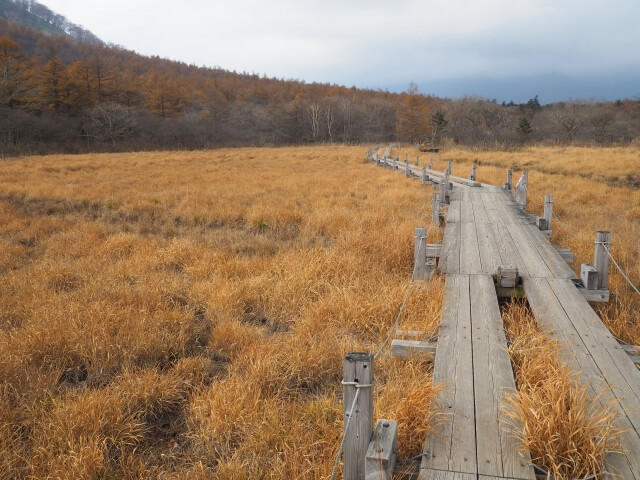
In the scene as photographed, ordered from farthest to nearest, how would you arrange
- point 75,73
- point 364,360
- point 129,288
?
point 75,73, point 129,288, point 364,360

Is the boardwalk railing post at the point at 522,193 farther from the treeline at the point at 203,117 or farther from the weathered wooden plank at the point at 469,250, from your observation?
the treeline at the point at 203,117

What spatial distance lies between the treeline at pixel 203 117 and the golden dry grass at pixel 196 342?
32892mm

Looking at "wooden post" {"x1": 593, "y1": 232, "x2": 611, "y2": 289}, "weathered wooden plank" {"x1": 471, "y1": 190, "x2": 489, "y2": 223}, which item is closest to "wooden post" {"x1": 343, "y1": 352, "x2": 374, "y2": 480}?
"wooden post" {"x1": 593, "y1": 232, "x2": 611, "y2": 289}

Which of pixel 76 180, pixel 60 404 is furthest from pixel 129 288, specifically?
pixel 76 180

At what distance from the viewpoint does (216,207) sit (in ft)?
39.2

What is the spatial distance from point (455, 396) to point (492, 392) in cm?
27

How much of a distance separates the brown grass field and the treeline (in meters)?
32.1

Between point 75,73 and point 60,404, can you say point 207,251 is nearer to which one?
point 60,404

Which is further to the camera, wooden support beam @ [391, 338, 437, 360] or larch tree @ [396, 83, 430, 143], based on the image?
larch tree @ [396, 83, 430, 143]

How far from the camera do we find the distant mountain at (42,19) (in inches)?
5891

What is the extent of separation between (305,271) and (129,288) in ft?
7.74

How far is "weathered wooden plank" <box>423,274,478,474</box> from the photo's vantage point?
8.20 ft

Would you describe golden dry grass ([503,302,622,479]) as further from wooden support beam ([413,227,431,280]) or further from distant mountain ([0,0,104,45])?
distant mountain ([0,0,104,45])

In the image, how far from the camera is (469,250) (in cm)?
677
